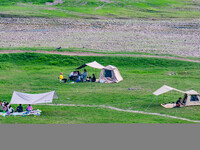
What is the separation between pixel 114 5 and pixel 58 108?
8795 centimetres

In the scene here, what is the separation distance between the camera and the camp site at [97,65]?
34.5 metres

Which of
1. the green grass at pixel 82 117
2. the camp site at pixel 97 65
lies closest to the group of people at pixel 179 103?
the camp site at pixel 97 65

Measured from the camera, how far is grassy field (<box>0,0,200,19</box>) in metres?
100

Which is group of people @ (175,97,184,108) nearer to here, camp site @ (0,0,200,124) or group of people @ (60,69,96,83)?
camp site @ (0,0,200,124)

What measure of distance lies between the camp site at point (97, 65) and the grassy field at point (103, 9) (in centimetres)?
28

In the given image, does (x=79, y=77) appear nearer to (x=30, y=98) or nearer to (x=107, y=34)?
(x=30, y=98)

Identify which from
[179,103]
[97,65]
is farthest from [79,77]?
[179,103]

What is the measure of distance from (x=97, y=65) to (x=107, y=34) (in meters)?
30.7

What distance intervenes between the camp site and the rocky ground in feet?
0.56

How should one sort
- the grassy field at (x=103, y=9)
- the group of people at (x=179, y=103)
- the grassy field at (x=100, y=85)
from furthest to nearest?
the grassy field at (x=103, y=9) → the group of people at (x=179, y=103) → the grassy field at (x=100, y=85)

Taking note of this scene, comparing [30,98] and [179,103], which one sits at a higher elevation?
[30,98]

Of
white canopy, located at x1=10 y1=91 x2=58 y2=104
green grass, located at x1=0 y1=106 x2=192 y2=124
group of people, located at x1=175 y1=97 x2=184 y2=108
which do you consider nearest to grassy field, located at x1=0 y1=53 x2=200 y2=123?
green grass, located at x1=0 y1=106 x2=192 y2=124

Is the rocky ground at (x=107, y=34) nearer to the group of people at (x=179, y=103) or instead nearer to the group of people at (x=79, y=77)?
the group of people at (x=79, y=77)

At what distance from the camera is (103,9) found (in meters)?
112
